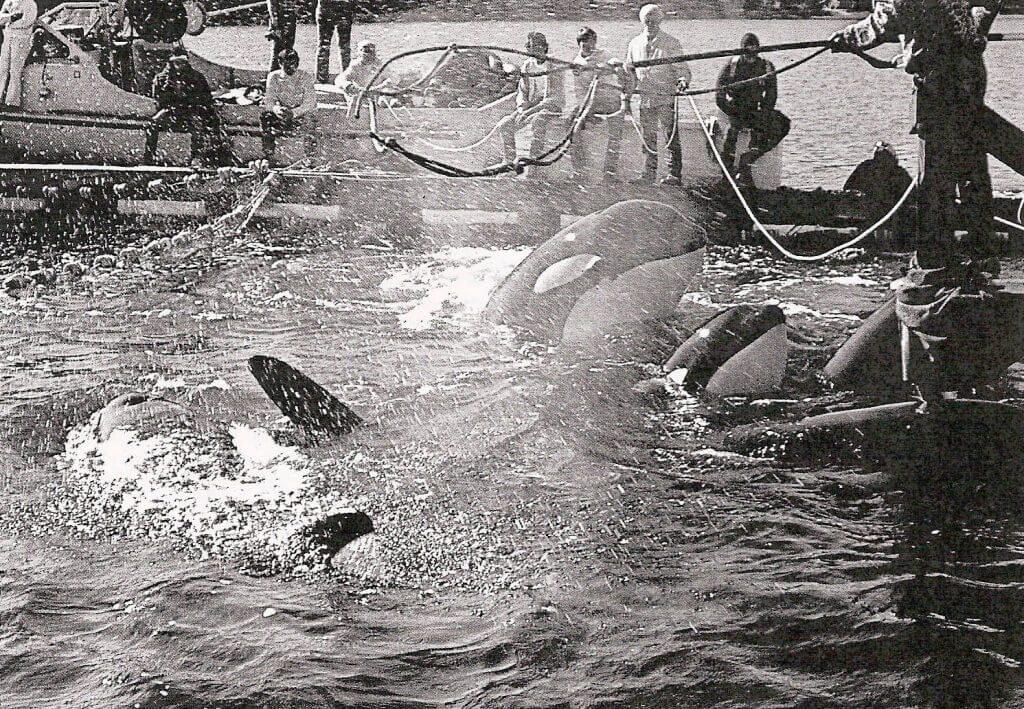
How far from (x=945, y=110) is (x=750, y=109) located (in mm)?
7171

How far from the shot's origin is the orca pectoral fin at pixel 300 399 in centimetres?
712

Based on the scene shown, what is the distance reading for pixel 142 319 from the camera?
1103cm

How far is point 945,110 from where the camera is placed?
611 cm

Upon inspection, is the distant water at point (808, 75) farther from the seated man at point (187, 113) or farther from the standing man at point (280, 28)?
the seated man at point (187, 113)

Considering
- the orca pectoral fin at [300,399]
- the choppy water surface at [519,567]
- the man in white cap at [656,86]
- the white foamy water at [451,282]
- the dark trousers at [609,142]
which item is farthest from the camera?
the dark trousers at [609,142]

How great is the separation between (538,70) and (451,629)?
A: 9238 millimetres

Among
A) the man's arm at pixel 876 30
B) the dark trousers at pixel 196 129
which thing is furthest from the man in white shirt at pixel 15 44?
the man's arm at pixel 876 30

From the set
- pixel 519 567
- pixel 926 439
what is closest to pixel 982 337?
pixel 926 439

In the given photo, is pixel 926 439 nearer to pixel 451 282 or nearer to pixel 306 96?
pixel 451 282

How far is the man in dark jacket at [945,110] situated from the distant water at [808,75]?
17.2 metres

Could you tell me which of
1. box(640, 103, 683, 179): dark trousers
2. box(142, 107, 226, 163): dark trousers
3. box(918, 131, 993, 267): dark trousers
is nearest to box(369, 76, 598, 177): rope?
box(640, 103, 683, 179): dark trousers

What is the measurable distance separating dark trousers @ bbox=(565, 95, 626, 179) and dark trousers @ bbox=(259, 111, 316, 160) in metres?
3.76

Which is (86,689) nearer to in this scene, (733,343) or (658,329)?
(733,343)

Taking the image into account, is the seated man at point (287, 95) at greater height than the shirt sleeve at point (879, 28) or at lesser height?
lesser
